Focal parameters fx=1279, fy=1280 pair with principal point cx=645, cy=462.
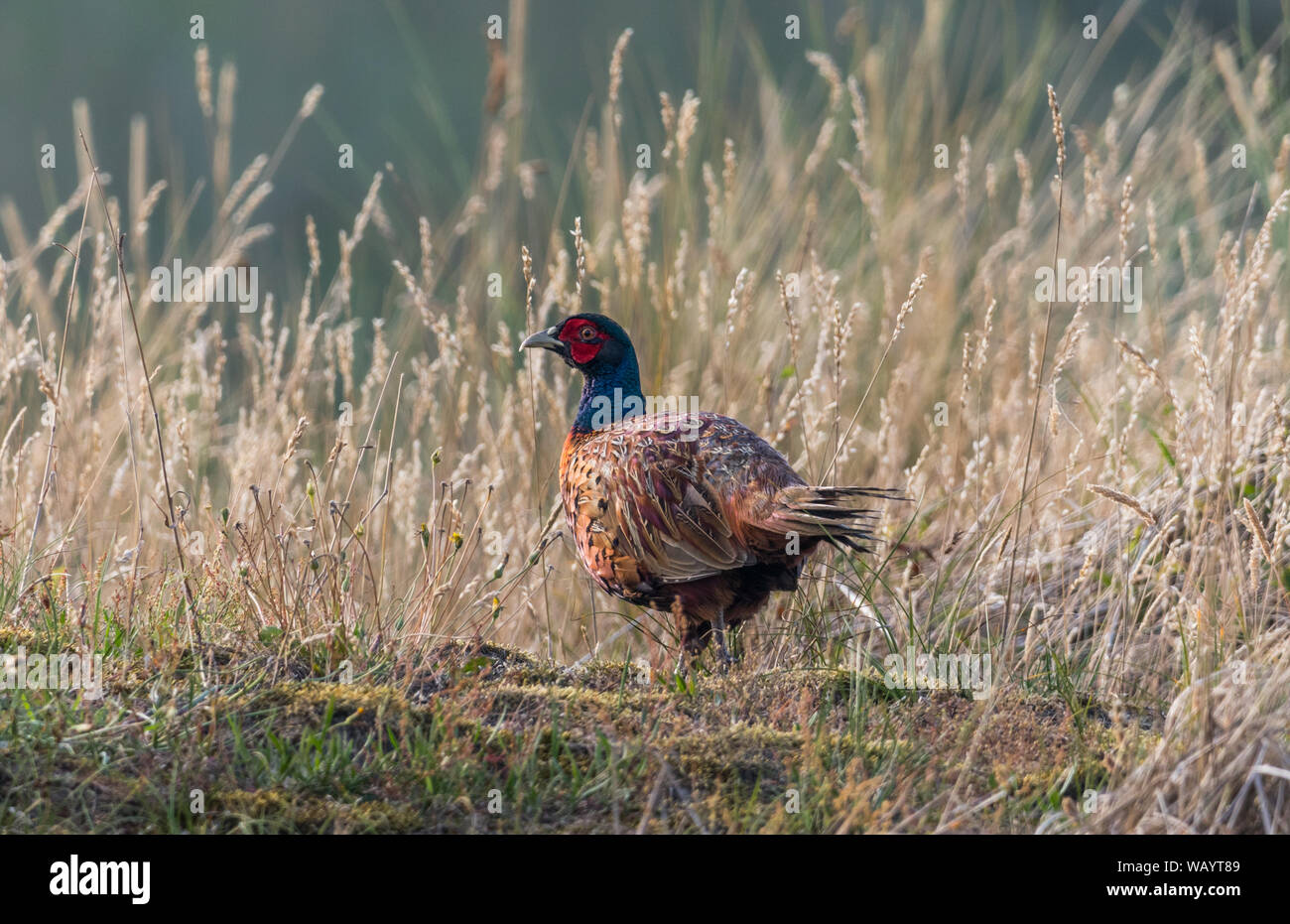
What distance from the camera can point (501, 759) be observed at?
105 inches

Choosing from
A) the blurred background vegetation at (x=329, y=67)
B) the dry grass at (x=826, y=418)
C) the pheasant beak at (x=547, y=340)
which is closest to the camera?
the dry grass at (x=826, y=418)

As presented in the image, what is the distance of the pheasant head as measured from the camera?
408cm

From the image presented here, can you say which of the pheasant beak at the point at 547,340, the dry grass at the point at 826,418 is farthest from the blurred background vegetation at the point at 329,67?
the pheasant beak at the point at 547,340

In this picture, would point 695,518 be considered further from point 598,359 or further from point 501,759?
point 501,759

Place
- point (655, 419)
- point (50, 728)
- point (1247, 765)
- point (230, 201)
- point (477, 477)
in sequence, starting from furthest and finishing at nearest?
point (477, 477), point (230, 201), point (655, 419), point (50, 728), point (1247, 765)

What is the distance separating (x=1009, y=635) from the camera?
338 cm

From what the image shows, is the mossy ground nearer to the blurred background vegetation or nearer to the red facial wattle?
the red facial wattle

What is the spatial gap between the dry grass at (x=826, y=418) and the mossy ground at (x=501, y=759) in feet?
0.34

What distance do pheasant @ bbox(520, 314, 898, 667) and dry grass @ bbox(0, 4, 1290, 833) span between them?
141 millimetres

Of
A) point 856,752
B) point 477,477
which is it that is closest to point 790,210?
point 477,477

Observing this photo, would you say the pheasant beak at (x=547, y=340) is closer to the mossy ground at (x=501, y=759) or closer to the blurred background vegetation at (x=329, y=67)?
the mossy ground at (x=501, y=759)

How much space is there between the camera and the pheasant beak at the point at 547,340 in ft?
13.2

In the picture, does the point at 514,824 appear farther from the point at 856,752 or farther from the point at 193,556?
the point at 193,556

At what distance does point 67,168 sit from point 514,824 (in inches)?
439
